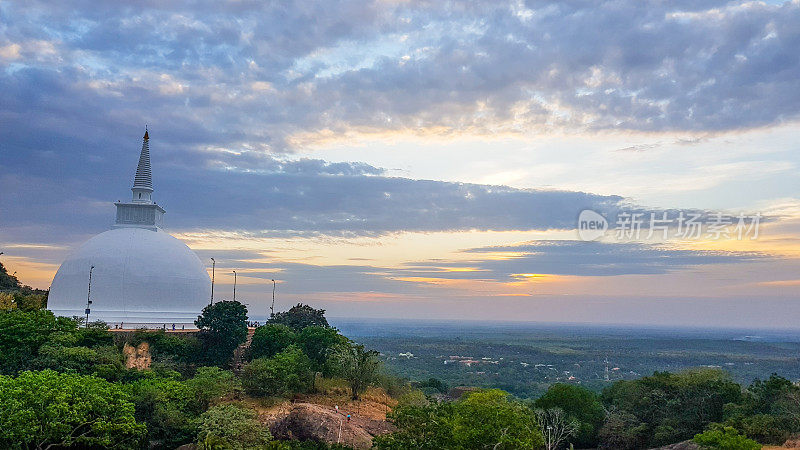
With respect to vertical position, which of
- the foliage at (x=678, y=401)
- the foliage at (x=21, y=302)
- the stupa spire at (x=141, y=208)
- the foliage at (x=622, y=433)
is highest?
the stupa spire at (x=141, y=208)

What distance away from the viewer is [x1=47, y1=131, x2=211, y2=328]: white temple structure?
56188mm

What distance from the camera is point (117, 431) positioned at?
31.7m

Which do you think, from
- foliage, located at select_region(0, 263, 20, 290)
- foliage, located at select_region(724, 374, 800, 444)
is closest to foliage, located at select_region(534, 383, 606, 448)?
foliage, located at select_region(724, 374, 800, 444)

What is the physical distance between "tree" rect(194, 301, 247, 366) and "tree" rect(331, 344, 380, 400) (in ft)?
34.6

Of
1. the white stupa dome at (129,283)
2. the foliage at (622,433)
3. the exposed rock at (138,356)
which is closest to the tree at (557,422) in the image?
the foliage at (622,433)

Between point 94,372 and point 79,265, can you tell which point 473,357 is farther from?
point 94,372

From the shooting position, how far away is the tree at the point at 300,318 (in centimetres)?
6059

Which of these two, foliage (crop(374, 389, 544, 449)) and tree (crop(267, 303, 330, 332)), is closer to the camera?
foliage (crop(374, 389, 544, 449))

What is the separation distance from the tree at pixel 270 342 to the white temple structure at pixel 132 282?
10.3 meters

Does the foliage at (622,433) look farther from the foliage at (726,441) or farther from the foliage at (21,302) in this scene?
the foliage at (21,302)

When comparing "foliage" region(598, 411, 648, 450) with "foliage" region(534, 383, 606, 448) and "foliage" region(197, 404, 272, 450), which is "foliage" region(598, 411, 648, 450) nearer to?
"foliage" region(534, 383, 606, 448)

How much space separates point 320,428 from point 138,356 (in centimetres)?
2190

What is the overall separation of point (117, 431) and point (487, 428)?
1959 cm

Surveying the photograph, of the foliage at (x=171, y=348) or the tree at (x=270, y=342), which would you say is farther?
the tree at (x=270, y=342)
